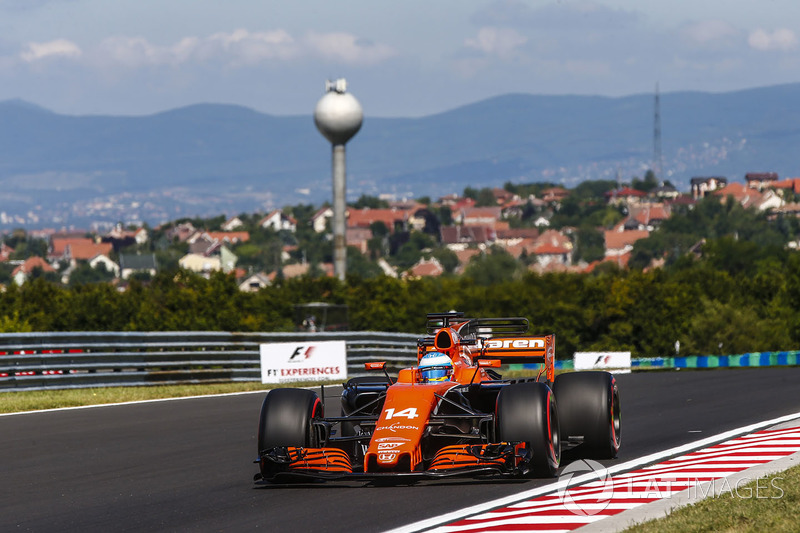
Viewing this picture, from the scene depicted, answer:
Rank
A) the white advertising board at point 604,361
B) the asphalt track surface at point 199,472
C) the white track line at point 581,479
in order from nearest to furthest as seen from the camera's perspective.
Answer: the white track line at point 581,479 → the asphalt track surface at point 199,472 → the white advertising board at point 604,361

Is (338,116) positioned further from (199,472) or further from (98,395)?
(199,472)

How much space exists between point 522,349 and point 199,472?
12.7ft

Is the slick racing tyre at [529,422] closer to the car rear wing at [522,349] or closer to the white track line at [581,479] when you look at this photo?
the white track line at [581,479]

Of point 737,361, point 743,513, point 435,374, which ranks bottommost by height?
point 737,361

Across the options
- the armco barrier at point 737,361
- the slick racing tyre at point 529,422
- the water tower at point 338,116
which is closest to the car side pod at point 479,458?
the slick racing tyre at point 529,422

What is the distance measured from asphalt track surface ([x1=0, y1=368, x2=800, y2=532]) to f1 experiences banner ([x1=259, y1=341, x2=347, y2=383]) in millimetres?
5288

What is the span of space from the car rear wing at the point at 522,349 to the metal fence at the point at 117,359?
1009cm

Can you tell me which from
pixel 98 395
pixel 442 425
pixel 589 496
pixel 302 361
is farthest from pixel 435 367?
pixel 302 361

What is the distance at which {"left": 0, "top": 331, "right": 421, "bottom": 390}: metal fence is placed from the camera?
20891 millimetres

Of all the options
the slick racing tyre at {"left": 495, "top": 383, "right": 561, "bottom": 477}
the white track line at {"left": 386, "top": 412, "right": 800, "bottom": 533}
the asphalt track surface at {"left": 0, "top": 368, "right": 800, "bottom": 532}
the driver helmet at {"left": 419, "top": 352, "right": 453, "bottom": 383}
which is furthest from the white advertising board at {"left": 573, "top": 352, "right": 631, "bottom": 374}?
the slick racing tyre at {"left": 495, "top": 383, "right": 561, "bottom": 477}

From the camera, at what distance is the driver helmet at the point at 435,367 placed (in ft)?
37.3

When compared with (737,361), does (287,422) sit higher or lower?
higher

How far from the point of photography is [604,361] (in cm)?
4178

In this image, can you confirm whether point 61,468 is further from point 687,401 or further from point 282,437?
point 687,401
